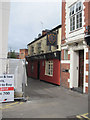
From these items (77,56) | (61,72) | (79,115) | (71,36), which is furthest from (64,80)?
(79,115)

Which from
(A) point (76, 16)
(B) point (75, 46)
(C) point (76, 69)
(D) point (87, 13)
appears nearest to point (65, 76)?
(C) point (76, 69)

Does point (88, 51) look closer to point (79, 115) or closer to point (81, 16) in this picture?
point (81, 16)

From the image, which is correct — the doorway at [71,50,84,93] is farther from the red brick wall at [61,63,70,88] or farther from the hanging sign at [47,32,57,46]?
the hanging sign at [47,32,57,46]

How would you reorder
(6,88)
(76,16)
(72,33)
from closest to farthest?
(6,88) < (76,16) < (72,33)

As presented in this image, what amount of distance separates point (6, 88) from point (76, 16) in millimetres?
7253

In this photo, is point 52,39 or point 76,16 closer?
point 76,16

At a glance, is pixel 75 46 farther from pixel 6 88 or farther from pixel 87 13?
pixel 6 88

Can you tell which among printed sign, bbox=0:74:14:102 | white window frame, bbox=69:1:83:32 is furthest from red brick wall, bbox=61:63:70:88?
printed sign, bbox=0:74:14:102

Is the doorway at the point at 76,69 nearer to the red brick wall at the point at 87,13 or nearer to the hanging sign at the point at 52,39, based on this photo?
the red brick wall at the point at 87,13

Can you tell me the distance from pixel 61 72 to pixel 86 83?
3675 mm

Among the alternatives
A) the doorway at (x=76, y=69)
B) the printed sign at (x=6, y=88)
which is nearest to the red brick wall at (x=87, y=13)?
the doorway at (x=76, y=69)

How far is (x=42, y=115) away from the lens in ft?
17.3

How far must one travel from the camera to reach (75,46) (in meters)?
10.3

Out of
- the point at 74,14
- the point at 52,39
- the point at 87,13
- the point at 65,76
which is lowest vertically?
the point at 65,76
